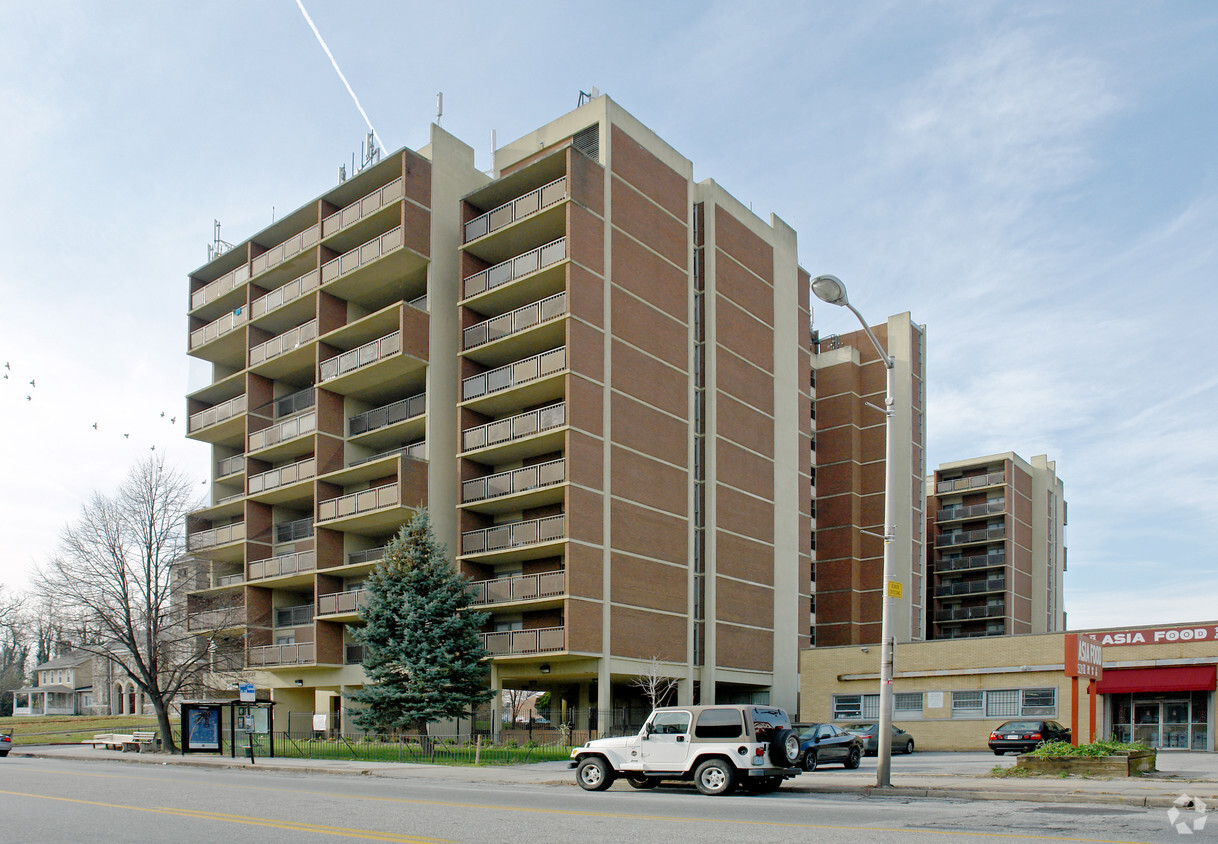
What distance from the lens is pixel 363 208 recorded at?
44906 millimetres

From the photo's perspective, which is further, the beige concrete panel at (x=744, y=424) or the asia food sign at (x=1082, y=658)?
the beige concrete panel at (x=744, y=424)

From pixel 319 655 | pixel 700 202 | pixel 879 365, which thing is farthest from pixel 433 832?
pixel 879 365

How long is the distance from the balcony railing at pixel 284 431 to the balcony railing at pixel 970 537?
170 ft

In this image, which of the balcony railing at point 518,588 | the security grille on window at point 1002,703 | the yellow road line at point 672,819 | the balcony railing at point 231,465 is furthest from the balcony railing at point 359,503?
the security grille on window at point 1002,703

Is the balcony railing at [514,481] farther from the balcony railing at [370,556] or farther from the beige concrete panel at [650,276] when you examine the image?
the beige concrete panel at [650,276]

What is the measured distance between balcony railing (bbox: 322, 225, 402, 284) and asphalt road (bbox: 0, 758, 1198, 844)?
87.5ft

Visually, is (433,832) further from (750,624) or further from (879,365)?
(879,365)

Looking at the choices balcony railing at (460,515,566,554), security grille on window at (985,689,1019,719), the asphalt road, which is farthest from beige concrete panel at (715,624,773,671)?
the asphalt road

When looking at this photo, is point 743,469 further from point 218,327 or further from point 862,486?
point 218,327

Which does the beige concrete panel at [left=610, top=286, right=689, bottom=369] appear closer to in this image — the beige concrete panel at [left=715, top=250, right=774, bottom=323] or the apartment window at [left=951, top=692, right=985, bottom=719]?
the beige concrete panel at [left=715, top=250, right=774, bottom=323]

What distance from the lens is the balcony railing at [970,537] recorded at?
76.9 m

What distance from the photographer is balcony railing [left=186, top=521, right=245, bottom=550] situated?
164 ft

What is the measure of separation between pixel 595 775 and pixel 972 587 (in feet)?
206

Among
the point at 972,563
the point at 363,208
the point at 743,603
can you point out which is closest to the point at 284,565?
the point at 363,208
